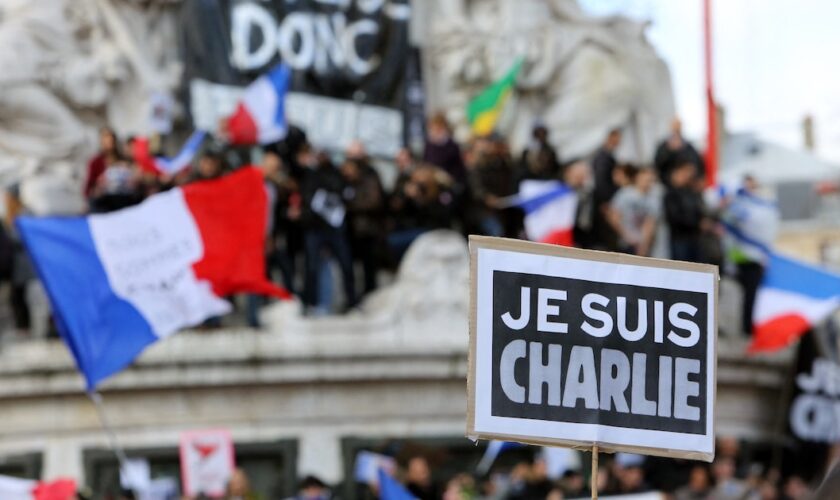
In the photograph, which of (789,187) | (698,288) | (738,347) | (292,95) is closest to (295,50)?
(292,95)

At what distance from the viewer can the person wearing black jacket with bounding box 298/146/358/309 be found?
2172 centimetres

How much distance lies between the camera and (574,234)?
23.2 m

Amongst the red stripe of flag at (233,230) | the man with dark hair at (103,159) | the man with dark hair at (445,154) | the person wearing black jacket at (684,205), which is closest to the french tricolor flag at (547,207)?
the man with dark hair at (445,154)

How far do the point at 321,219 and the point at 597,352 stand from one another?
41.9ft

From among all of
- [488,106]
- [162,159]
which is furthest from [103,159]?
[488,106]

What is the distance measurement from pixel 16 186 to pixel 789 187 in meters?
38.4

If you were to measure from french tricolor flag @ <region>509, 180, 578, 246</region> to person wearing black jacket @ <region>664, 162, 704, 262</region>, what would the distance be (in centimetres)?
108

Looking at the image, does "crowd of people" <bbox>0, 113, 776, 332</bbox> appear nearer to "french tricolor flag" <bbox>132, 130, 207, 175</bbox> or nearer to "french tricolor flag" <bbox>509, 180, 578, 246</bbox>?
"french tricolor flag" <bbox>132, 130, 207, 175</bbox>

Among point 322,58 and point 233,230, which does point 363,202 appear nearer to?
point 233,230

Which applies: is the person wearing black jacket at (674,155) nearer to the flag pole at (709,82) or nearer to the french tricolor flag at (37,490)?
the flag pole at (709,82)

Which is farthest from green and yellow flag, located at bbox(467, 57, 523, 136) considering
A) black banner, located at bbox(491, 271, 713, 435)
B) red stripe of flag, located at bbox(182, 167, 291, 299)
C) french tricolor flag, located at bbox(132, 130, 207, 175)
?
black banner, located at bbox(491, 271, 713, 435)

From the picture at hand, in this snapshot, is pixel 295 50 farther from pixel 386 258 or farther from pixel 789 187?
pixel 789 187

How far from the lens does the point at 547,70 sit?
84.3 feet

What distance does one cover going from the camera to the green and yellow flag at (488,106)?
81.3 feet
